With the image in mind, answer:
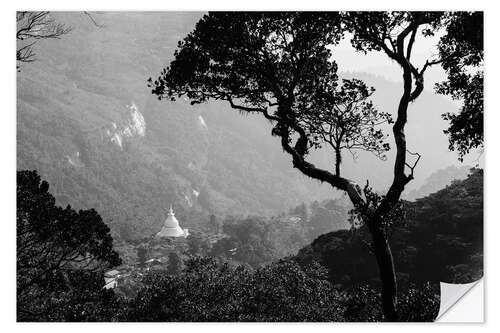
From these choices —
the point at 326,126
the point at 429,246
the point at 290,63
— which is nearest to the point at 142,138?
the point at 429,246

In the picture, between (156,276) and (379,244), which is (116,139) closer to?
(156,276)

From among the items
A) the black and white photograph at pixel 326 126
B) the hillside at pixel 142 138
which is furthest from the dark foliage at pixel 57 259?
the hillside at pixel 142 138

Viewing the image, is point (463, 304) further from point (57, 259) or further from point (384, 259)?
point (57, 259)

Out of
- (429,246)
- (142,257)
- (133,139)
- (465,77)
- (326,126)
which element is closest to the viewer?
(326,126)

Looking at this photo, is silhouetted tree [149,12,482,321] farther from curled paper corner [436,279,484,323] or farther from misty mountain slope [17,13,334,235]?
misty mountain slope [17,13,334,235]

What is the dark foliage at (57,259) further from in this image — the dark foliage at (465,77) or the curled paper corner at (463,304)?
the dark foliage at (465,77)
